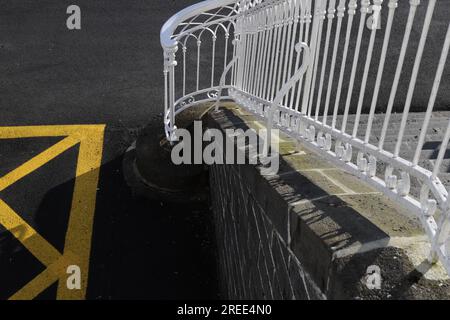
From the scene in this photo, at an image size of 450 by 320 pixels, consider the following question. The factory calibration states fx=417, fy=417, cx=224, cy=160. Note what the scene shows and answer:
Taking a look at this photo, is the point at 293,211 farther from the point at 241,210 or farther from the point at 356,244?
the point at 241,210

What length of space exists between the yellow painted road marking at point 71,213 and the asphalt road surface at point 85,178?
0.04 feet

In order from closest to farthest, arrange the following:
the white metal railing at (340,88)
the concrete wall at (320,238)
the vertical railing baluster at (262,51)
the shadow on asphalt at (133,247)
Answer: the concrete wall at (320,238) < the white metal railing at (340,88) < the vertical railing baluster at (262,51) < the shadow on asphalt at (133,247)

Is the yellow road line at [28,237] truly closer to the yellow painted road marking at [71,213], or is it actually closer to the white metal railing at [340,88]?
the yellow painted road marking at [71,213]

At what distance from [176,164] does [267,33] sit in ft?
6.99

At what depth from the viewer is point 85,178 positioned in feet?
17.5

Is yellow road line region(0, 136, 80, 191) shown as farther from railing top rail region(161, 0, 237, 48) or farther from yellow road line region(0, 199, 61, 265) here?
railing top rail region(161, 0, 237, 48)

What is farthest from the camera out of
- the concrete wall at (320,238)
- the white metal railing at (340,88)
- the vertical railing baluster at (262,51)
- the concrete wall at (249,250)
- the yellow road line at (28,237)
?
the yellow road line at (28,237)

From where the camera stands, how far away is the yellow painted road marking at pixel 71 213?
4232 mm

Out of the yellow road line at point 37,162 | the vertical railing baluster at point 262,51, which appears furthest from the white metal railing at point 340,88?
the yellow road line at point 37,162

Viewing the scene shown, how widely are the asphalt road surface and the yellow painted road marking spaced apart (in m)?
0.01

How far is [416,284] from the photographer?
1491 mm

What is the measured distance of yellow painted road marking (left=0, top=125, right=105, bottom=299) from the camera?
423 cm

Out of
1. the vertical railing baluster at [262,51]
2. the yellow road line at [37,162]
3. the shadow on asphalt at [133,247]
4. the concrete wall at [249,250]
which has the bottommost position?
the shadow on asphalt at [133,247]
